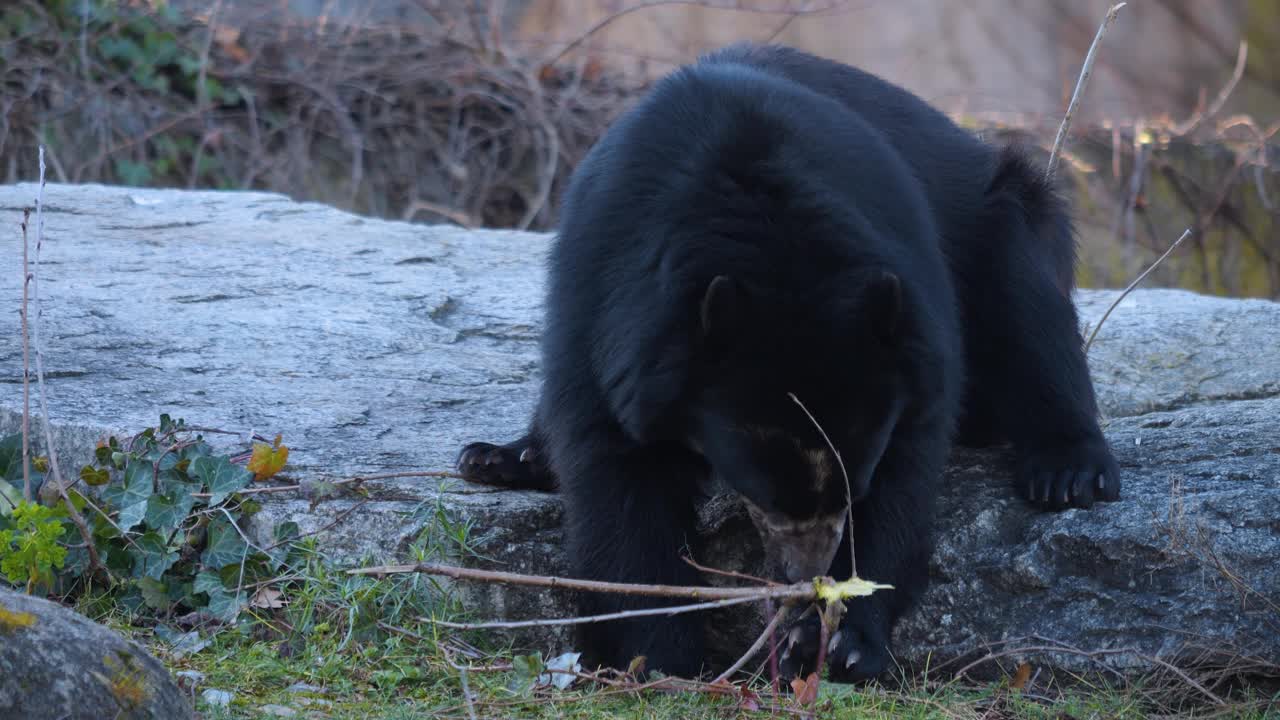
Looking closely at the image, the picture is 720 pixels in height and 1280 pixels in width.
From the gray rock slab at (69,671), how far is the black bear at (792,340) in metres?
1.04

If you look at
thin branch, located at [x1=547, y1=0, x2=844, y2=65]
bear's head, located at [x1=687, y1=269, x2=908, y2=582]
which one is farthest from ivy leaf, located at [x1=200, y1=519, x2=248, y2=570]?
thin branch, located at [x1=547, y1=0, x2=844, y2=65]

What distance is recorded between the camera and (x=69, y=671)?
222 centimetres

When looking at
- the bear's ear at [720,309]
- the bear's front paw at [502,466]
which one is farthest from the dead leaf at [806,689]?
the bear's front paw at [502,466]

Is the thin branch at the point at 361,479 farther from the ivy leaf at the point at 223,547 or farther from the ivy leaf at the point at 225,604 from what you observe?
the ivy leaf at the point at 225,604

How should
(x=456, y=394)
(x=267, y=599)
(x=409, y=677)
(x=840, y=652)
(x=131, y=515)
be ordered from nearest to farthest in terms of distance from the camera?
(x=409, y=677) → (x=840, y=652) → (x=267, y=599) → (x=131, y=515) → (x=456, y=394)

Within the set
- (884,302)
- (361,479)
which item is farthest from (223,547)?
(884,302)

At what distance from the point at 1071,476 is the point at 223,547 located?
2053 mm

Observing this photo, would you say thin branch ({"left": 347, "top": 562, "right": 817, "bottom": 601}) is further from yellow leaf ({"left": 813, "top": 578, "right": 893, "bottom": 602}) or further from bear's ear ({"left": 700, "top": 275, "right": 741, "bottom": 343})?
bear's ear ({"left": 700, "top": 275, "right": 741, "bottom": 343})

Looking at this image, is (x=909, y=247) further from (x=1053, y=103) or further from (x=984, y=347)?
(x=1053, y=103)

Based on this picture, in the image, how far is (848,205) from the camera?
282 cm

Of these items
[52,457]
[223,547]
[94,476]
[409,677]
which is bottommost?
[409,677]

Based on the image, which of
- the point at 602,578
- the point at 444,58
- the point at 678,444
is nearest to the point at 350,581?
the point at 602,578

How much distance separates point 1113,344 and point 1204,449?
162 cm

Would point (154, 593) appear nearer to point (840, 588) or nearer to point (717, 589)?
point (717, 589)
